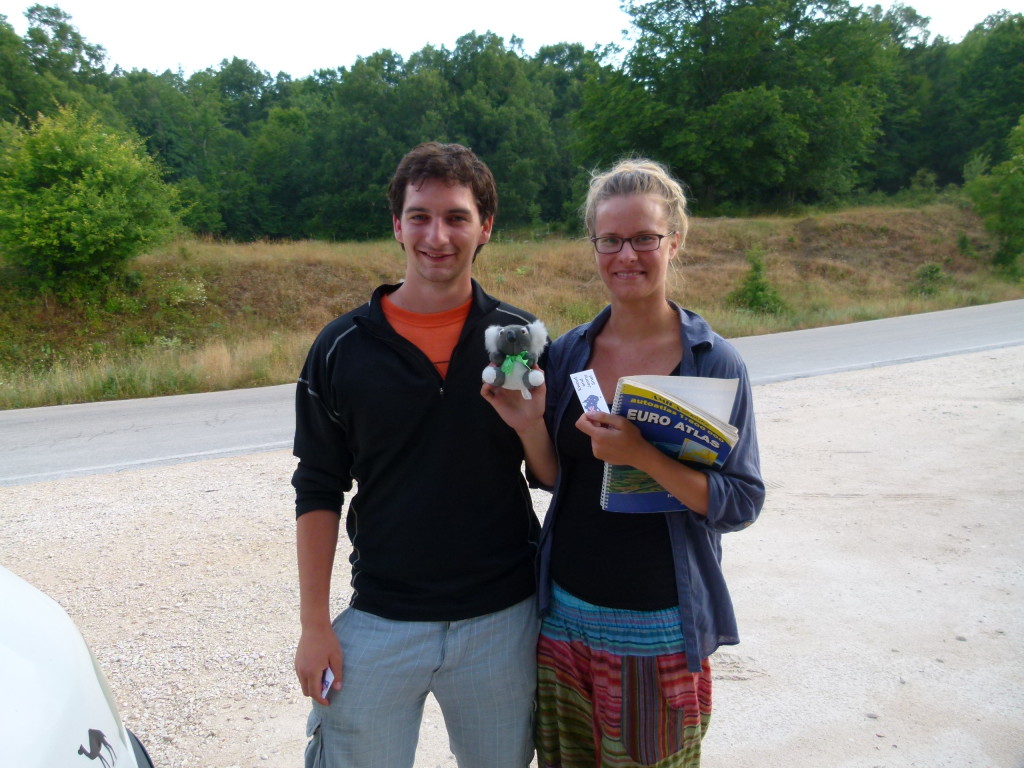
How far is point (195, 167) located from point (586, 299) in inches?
1602

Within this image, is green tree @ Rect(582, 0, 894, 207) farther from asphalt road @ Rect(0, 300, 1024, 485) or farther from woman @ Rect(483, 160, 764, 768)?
woman @ Rect(483, 160, 764, 768)

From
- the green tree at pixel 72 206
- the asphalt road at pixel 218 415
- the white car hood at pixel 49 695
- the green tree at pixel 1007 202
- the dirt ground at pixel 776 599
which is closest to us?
the white car hood at pixel 49 695

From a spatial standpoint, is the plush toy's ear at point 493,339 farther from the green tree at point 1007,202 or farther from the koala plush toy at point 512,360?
the green tree at point 1007,202

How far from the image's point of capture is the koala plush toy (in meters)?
1.85

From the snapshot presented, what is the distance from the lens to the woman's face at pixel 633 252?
210 centimetres

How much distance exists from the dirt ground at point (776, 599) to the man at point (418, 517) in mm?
1126

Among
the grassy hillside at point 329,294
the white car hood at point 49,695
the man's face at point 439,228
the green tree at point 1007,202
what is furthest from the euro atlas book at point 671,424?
the green tree at point 1007,202

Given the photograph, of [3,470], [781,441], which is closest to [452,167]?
[781,441]

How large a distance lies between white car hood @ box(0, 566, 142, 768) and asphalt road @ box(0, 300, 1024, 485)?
5.83 meters

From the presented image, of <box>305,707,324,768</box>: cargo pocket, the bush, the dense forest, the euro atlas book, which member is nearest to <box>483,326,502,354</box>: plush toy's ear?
the euro atlas book

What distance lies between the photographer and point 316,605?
207 centimetres

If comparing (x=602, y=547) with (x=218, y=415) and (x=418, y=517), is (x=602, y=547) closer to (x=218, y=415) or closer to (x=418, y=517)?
(x=418, y=517)

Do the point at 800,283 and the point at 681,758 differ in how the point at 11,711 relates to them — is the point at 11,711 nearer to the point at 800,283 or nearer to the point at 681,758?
the point at 681,758

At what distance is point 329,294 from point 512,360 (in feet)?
78.0
